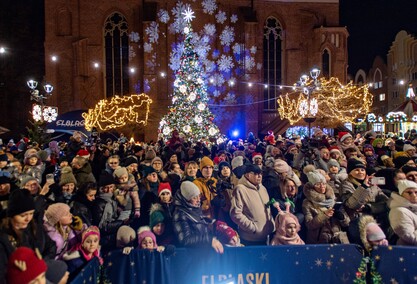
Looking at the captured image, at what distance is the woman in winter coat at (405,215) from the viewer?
4.42 m

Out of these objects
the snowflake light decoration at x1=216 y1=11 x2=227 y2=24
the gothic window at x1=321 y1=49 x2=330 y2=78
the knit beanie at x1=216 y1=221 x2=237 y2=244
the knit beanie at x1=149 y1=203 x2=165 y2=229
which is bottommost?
the knit beanie at x1=216 y1=221 x2=237 y2=244

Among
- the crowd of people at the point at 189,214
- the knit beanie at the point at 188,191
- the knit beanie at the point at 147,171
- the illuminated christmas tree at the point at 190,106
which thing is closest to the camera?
the crowd of people at the point at 189,214

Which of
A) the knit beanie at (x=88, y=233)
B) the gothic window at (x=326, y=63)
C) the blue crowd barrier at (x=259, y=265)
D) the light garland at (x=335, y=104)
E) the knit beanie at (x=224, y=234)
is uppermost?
the gothic window at (x=326, y=63)

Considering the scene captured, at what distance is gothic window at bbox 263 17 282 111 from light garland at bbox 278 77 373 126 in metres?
2.46

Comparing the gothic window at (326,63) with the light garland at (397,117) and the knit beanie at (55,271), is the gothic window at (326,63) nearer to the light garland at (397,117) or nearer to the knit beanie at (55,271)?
the light garland at (397,117)

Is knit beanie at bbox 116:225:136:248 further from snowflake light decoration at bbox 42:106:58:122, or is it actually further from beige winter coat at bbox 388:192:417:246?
snowflake light decoration at bbox 42:106:58:122

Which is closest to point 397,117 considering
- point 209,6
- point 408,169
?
point 209,6

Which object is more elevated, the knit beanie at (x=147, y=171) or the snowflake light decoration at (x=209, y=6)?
the snowflake light decoration at (x=209, y=6)

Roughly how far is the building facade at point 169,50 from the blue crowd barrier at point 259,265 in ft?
83.7

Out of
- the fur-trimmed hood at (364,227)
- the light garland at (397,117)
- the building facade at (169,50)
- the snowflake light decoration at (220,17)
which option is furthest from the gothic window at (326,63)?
the fur-trimmed hood at (364,227)

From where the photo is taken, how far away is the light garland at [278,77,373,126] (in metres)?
28.5

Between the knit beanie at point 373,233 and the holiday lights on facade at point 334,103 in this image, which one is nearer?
the knit beanie at point 373,233

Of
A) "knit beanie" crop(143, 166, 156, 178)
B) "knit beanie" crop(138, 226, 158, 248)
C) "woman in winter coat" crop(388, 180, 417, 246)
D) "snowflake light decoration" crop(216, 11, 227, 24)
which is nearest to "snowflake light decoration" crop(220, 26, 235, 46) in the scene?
"snowflake light decoration" crop(216, 11, 227, 24)

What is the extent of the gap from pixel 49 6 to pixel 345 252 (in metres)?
31.8
